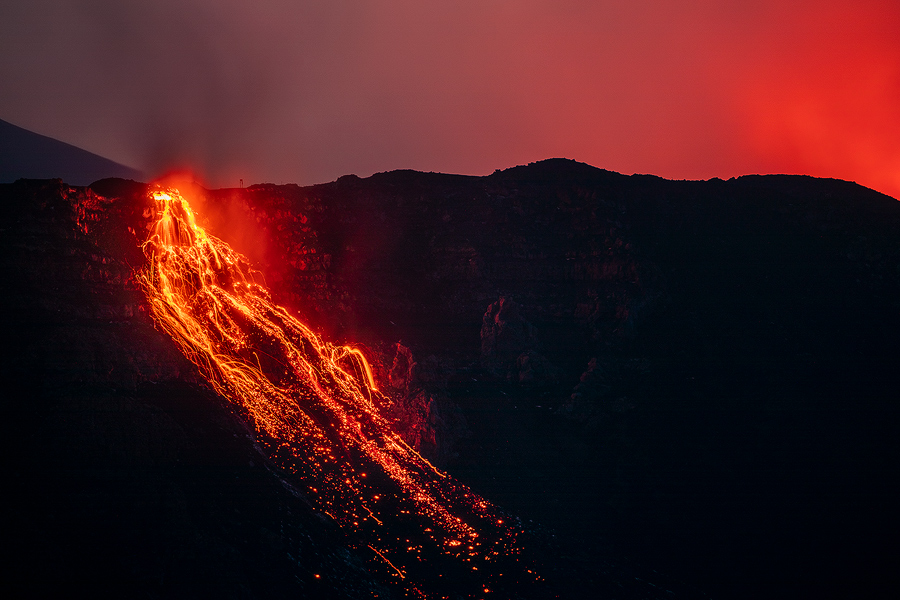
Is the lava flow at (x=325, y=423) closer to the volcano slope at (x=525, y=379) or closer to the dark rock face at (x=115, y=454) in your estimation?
the volcano slope at (x=525, y=379)

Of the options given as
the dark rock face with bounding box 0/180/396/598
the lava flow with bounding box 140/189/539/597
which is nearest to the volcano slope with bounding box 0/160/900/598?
the dark rock face with bounding box 0/180/396/598

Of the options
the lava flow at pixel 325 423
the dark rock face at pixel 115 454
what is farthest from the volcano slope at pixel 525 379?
the lava flow at pixel 325 423

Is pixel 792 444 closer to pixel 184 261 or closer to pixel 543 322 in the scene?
pixel 543 322

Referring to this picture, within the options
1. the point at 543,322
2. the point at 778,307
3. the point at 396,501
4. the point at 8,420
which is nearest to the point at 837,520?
the point at 778,307

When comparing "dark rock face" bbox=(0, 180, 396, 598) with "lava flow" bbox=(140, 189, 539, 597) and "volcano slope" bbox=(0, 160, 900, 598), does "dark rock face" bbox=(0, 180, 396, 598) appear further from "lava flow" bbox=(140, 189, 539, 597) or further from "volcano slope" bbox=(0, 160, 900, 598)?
"lava flow" bbox=(140, 189, 539, 597)

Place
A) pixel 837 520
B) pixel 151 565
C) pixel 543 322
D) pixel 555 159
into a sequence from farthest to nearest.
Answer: pixel 555 159 → pixel 543 322 → pixel 837 520 → pixel 151 565

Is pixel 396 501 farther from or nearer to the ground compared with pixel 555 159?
nearer to the ground
